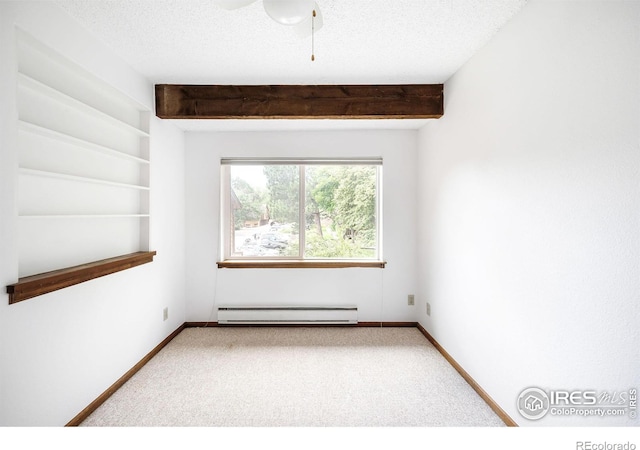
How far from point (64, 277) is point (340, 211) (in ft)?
8.25

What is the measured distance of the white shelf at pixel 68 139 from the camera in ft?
4.94

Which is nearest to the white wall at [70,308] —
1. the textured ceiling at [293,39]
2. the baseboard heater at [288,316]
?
the textured ceiling at [293,39]

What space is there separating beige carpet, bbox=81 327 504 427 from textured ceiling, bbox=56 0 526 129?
92.2 inches

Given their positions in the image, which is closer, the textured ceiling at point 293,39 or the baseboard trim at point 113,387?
the textured ceiling at point 293,39

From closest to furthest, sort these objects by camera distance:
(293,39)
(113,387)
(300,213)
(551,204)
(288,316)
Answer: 1. (551,204)
2. (293,39)
3. (113,387)
4. (288,316)
5. (300,213)

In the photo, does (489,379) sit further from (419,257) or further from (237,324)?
(237,324)

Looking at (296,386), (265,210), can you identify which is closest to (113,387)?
(296,386)

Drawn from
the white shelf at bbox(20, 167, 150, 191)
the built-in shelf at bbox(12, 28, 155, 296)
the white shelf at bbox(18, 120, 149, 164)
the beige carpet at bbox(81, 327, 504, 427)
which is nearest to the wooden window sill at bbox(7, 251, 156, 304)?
the built-in shelf at bbox(12, 28, 155, 296)

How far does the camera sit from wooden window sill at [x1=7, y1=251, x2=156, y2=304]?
1.42 m

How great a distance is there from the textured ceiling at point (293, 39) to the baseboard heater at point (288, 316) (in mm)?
2330

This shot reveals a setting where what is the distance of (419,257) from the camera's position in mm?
3348

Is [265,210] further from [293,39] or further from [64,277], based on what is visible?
[64,277]

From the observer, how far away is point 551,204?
1.49 meters

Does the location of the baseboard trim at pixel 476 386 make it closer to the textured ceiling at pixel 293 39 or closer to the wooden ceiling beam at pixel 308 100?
the wooden ceiling beam at pixel 308 100
